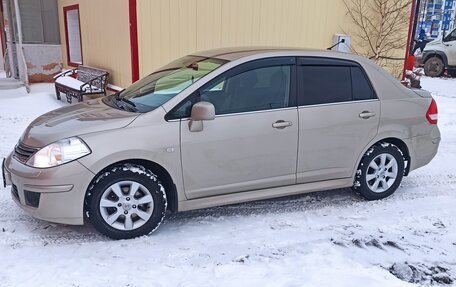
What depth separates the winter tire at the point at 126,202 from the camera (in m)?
3.48

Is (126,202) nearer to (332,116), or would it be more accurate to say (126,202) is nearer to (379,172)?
(332,116)

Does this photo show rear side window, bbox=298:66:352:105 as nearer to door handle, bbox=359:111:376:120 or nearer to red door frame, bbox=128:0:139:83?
door handle, bbox=359:111:376:120

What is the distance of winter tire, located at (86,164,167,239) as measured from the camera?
348 cm

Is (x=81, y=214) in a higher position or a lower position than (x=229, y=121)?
lower

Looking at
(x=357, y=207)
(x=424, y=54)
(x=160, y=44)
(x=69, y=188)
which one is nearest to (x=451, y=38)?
(x=424, y=54)

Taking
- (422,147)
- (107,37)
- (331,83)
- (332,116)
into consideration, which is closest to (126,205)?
(332,116)

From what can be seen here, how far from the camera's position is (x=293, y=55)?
→ 4.18 metres

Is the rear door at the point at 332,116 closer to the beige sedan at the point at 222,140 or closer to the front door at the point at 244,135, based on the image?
the beige sedan at the point at 222,140

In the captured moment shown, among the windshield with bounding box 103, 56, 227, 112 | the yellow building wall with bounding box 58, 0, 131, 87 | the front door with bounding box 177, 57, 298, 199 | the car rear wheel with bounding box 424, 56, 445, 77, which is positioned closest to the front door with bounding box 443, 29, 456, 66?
the car rear wheel with bounding box 424, 56, 445, 77

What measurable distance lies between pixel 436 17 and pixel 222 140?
3060 centimetres

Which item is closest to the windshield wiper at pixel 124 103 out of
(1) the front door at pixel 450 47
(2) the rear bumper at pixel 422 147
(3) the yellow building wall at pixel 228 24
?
(2) the rear bumper at pixel 422 147

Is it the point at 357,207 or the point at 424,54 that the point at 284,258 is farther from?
the point at 424,54

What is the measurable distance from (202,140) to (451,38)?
17.0 meters

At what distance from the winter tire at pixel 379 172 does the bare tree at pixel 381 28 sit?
6.51m
